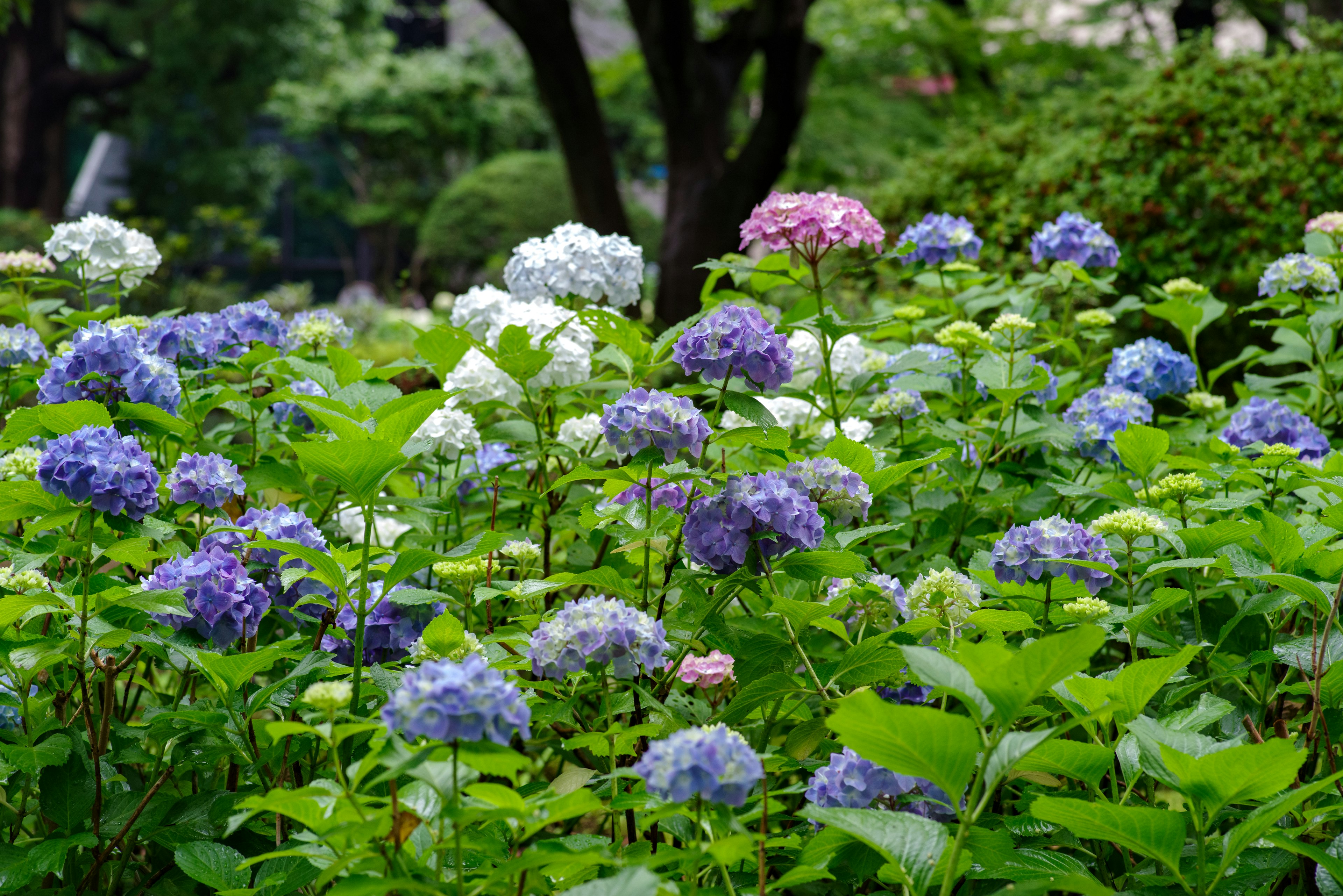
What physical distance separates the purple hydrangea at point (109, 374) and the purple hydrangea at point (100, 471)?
21 centimetres

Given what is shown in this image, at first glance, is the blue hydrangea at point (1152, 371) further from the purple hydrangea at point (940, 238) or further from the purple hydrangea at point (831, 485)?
the purple hydrangea at point (831, 485)

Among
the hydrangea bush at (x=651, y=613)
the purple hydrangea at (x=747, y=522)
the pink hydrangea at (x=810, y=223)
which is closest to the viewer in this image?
the hydrangea bush at (x=651, y=613)

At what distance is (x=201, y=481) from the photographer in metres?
1.56

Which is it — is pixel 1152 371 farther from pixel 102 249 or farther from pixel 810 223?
pixel 102 249

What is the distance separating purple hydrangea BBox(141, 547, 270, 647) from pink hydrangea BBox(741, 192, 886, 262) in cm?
99

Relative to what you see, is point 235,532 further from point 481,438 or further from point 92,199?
point 92,199

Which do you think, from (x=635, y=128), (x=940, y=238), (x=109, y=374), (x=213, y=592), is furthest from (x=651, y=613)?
(x=635, y=128)

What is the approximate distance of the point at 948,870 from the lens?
38.9 inches

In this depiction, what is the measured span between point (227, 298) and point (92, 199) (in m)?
8.22

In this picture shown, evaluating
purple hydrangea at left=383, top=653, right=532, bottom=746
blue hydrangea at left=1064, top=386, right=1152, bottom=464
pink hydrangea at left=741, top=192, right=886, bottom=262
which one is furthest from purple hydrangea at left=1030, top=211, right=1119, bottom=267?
purple hydrangea at left=383, top=653, right=532, bottom=746

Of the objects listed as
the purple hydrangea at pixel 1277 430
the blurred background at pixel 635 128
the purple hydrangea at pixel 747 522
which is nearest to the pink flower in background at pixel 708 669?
the purple hydrangea at pixel 747 522

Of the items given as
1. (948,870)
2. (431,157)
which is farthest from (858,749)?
(431,157)

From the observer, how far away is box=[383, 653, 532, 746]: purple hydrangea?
0.89m

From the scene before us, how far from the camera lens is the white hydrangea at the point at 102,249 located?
2.20 metres
